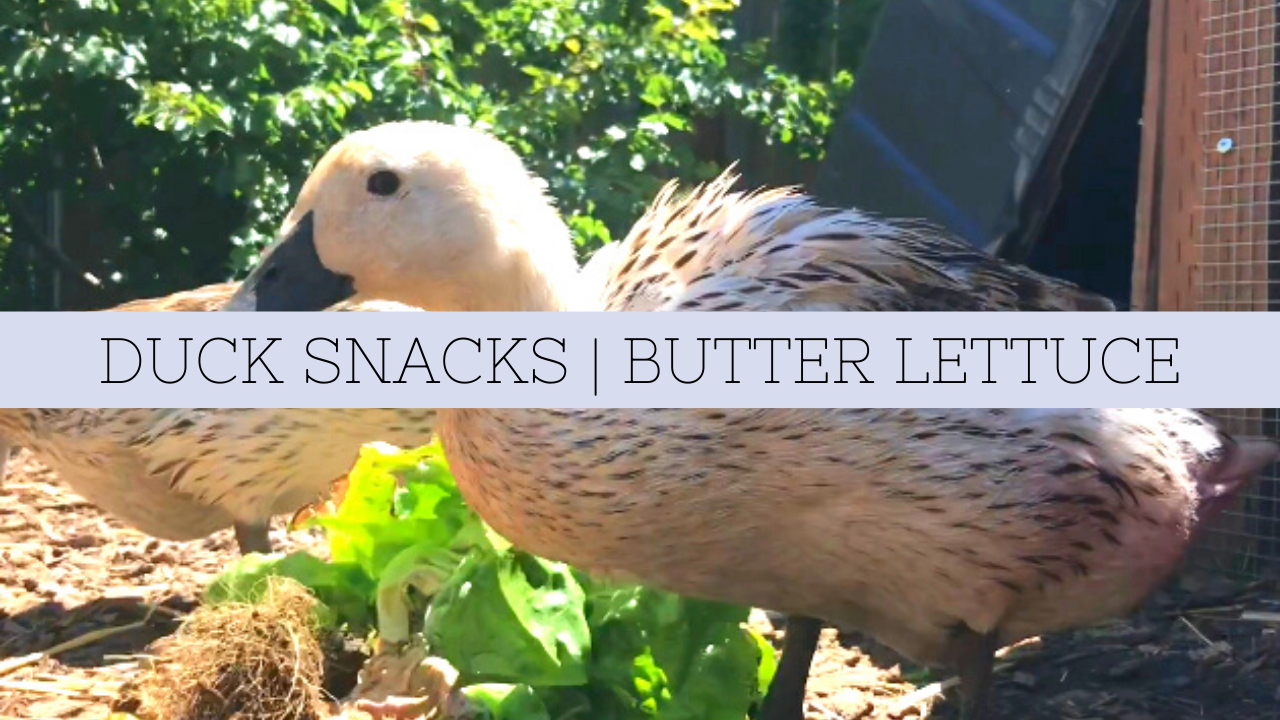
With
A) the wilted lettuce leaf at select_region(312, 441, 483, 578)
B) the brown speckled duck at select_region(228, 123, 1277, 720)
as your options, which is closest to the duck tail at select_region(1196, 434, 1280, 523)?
the brown speckled duck at select_region(228, 123, 1277, 720)

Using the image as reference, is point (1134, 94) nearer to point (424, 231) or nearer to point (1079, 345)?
point (1079, 345)

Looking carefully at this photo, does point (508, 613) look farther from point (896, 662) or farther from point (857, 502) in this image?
point (896, 662)

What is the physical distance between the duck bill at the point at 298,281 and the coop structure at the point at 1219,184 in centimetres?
253

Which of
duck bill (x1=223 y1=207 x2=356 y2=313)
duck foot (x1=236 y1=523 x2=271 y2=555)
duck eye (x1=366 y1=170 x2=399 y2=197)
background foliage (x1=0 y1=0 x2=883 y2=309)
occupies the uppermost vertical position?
background foliage (x1=0 y1=0 x2=883 y2=309)

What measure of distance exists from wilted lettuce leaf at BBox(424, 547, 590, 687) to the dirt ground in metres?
0.72

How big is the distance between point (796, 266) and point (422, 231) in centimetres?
72

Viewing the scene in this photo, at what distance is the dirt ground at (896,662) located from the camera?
3928 mm

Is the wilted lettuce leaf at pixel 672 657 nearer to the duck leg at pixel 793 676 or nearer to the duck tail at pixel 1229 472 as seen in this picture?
the duck leg at pixel 793 676

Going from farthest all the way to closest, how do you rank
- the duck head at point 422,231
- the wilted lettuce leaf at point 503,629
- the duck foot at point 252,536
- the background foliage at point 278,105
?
1. the background foliage at point 278,105
2. the duck foot at point 252,536
3. the wilted lettuce leaf at point 503,629
4. the duck head at point 422,231

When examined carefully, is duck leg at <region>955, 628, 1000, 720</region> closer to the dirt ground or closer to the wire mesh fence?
the dirt ground

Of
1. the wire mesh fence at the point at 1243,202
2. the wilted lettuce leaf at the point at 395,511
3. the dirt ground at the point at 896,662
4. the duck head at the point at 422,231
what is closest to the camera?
the duck head at the point at 422,231

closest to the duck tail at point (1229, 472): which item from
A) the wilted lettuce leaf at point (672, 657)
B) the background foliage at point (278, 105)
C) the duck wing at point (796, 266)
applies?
the duck wing at point (796, 266)

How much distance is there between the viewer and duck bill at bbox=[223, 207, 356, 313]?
334 centimetres

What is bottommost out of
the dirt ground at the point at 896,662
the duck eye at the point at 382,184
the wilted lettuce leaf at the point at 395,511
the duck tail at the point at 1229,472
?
the dirt ground at the point at 896,662
